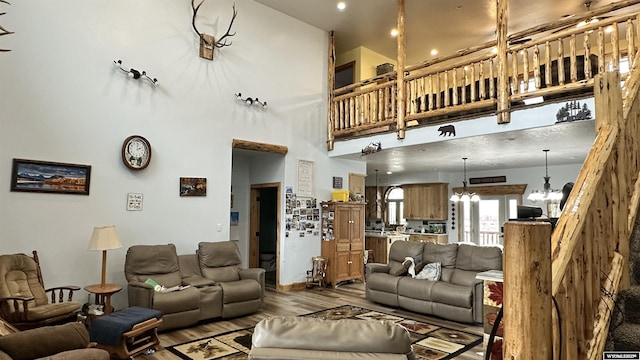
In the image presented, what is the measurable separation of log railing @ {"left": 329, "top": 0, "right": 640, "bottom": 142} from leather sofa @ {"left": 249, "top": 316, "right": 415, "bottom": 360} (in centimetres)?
445

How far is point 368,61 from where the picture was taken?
364 inches

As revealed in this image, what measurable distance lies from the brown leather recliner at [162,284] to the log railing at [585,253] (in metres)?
4.35

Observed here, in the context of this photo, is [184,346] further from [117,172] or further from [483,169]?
[483,169]

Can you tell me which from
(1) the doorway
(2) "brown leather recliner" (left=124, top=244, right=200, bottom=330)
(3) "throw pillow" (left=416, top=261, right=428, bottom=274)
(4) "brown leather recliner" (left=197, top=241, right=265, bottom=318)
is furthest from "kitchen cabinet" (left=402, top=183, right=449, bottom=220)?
(2) "brown leather recliner" (left=124, top=244, right=200, bottom=330)

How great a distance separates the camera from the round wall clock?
540 centimetres

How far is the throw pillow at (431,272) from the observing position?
5949 millimetres

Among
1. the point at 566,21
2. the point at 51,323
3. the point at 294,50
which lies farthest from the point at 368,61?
the point at 51,323

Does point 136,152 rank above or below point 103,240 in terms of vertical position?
above

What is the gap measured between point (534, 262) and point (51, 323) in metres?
4.59

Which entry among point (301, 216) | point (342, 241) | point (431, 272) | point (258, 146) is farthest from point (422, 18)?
point (431, 272)

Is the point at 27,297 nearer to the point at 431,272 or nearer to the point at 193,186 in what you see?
the point at 193,186

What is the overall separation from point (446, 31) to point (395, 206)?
5.72 metres

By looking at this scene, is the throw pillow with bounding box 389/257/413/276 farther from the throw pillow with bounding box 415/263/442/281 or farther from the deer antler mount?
the deer antler mount

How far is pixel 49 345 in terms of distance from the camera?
269 cm
